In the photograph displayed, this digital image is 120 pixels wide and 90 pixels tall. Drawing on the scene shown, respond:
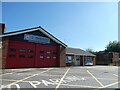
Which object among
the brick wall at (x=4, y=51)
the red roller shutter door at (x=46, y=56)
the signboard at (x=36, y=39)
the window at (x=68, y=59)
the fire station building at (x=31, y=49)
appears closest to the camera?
the brick wall at (x=4, y=51)

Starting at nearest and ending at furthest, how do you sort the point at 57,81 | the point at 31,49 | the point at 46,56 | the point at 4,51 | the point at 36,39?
the point at 57,81
the point at 4,51
the point at 31,49
the point at 36,39
the point at 46,56

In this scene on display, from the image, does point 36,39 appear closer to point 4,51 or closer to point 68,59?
point 4,51

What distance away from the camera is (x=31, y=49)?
27.5 meters

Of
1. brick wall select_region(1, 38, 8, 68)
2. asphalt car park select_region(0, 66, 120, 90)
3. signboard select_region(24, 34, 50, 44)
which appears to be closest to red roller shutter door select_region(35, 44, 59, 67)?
signboard select_region(24, 34, 50, 44)

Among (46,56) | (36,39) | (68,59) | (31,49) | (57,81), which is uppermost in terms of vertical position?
(36,39)

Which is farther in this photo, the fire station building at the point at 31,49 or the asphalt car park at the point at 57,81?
the fire station building at the point at 31,49

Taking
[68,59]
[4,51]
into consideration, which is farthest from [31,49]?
[68,59]

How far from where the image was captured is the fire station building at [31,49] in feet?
81.3

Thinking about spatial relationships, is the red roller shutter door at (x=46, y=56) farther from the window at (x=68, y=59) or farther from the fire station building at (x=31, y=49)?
the window at (x=68, y=59)

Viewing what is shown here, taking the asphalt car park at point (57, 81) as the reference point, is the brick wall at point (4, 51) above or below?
above

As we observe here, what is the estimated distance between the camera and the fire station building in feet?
81.3

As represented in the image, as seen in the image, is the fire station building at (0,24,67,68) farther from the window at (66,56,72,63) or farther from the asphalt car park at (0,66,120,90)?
the asphalt car park at (0,66,120,90)

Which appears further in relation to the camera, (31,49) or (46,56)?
(46,56)

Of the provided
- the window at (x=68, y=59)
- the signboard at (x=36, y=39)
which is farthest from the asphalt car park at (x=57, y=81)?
the window at (x=68, y=59)
